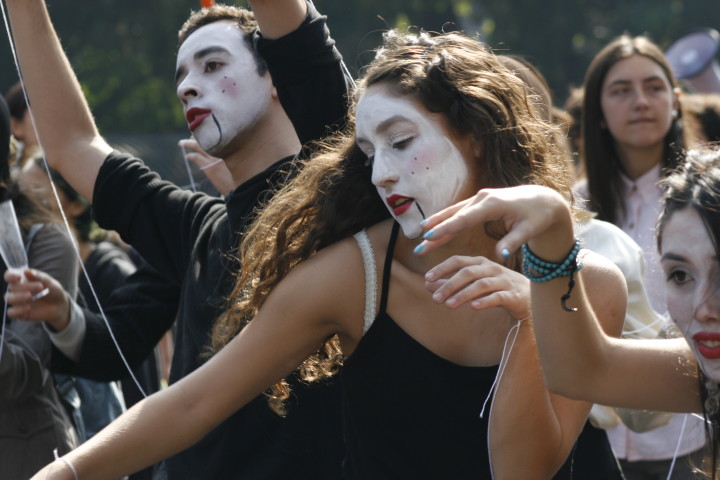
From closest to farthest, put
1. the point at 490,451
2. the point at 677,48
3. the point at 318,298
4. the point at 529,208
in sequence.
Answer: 1. the point at 529,208
2. the point at 490,451
3. the point at 318,298
4. the point at 677,48

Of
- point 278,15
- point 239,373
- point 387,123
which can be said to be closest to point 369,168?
point 387,123

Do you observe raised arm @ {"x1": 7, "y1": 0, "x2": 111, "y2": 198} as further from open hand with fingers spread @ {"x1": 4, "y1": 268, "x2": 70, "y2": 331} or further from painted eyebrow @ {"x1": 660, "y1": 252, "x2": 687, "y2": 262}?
painted eyebrow @ {"x1": 660, "y1": 252, "x2": 687, "y2": 262}

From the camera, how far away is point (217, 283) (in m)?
3.02

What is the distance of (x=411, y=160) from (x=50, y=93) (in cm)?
129

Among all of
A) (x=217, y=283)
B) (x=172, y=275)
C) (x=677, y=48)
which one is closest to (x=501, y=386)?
(x=217, y=283)

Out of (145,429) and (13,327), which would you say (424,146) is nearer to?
(145,429)

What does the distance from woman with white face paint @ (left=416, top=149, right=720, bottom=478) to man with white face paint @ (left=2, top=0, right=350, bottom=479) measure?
2.69 feet

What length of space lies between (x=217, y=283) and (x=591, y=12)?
2611cm

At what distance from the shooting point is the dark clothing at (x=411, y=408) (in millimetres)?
2461

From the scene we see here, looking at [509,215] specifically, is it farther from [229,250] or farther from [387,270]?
[229,250]

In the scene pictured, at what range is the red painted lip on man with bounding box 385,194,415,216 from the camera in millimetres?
2551

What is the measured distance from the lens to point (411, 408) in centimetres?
249

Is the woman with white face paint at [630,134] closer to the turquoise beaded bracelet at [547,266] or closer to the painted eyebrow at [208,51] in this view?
the painted eyebrow at [208,51]

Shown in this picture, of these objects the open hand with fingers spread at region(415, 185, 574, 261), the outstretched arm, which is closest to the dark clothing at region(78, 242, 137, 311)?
the outstretched arm
